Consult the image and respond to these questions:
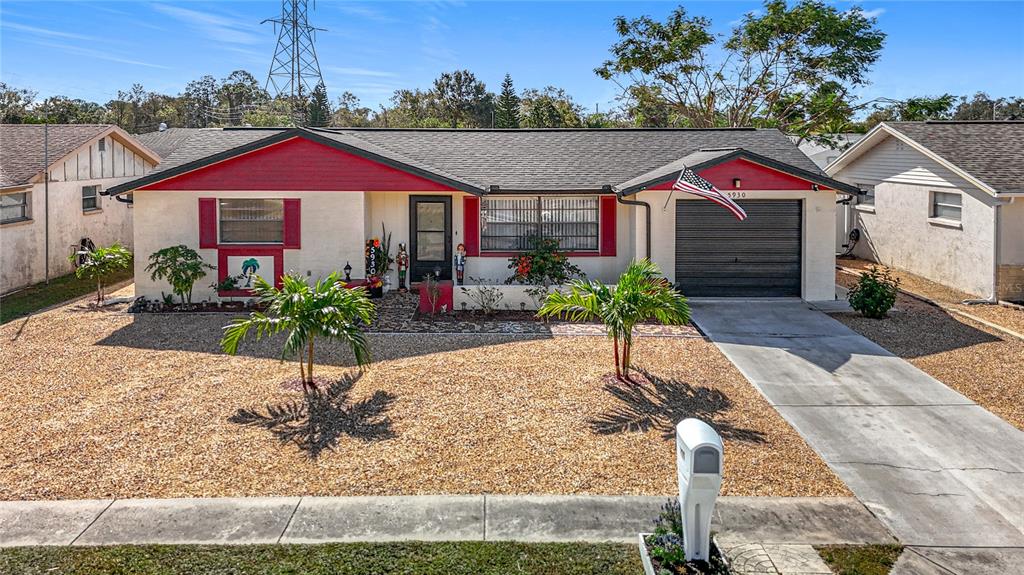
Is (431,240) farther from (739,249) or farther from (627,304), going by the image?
(627,304)

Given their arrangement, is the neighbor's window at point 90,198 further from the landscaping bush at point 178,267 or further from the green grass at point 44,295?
the landscaping bush at point 178,267

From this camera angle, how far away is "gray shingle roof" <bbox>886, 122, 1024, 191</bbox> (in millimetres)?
16312

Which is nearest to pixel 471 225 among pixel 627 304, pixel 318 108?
pixel 627 304

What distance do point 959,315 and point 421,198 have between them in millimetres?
11160

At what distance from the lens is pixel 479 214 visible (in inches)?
674

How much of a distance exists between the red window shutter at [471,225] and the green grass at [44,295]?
8692 mm

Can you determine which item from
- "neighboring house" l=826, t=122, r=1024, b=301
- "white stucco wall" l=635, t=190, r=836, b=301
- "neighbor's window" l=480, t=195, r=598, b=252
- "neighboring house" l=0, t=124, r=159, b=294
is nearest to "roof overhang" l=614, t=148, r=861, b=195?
"white stucco wall" l=635, t=190, r=836, b=301

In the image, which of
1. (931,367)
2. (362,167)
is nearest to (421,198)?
(362,167)

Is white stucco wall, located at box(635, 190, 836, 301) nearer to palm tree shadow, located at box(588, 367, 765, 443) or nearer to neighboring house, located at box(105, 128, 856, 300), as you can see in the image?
neighboring house, located at box(105, 128, 856, 300)

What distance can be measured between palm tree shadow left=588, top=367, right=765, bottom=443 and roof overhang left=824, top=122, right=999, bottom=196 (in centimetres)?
1005

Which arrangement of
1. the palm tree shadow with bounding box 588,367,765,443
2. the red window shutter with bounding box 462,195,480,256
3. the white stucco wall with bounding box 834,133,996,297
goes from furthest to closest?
the red window shutter with bounding box 462,195,480,256 < the white stucco wall with bounding box 834,133,996,297 < the palm tree shadow with bounding box 588,367,765,443

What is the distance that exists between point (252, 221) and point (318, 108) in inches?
1565

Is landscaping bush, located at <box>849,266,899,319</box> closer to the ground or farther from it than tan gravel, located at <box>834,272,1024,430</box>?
farther from it

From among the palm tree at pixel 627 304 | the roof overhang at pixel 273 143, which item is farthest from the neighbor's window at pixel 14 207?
the palm tree at pixel 627 304
